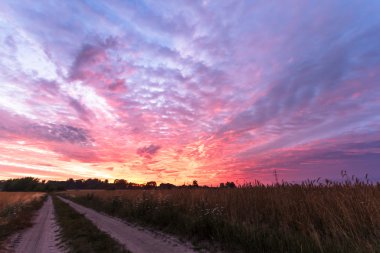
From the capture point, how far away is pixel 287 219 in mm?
10055

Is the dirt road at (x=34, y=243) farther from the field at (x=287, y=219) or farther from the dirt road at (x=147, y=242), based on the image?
the field at (x=287, y=219)

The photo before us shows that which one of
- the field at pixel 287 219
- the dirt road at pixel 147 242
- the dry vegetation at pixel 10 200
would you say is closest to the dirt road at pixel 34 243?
the dirt road at pixel 147 242

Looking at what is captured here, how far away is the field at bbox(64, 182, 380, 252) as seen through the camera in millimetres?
7465

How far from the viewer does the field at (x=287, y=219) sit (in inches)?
294

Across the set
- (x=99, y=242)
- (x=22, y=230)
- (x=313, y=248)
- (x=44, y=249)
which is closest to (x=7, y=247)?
(x=44, y=249)

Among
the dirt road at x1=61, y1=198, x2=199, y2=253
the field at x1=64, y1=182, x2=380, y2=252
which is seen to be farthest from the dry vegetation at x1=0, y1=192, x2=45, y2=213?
the field at x1=64, y1=182, x2=380, y2=252

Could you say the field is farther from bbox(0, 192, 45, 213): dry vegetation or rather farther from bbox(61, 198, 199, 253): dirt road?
bbox(0, 192, 45, 213): dry vegetation

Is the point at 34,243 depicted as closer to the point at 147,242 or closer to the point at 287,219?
the point at 147,242

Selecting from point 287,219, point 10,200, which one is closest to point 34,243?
point 287,219

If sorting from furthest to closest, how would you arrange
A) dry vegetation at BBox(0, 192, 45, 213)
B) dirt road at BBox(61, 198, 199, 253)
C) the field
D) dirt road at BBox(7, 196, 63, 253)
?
dry vegetation at BBox(0, 192, 45, 213) → dirt road at BBox(7, 196, 63, 253) → dirt road at BBox(61, 198, 199, 253) → the field

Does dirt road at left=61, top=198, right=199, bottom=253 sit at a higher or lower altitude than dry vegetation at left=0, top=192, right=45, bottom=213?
lower

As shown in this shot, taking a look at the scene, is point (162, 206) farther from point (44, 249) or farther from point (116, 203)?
point (116, 203)

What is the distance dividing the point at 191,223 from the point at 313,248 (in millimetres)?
7157

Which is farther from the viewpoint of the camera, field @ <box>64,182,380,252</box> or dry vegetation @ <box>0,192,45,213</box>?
dry vegetation @ <box>0,192,45,213</box>
